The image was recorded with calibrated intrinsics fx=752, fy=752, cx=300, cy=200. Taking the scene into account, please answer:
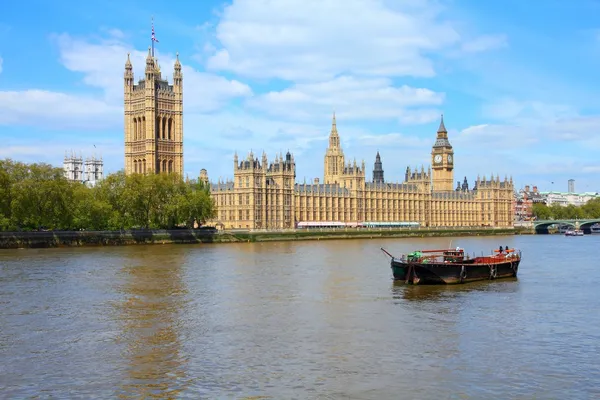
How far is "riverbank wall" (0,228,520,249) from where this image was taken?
74188 mm

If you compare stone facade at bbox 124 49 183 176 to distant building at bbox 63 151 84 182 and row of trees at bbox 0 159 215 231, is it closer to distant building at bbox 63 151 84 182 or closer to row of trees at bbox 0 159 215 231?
row of trees at bbox 0 159 215 231

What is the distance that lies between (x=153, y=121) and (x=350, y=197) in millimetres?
41079

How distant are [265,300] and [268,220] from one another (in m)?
84.8

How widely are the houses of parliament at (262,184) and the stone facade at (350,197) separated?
6.3 inches

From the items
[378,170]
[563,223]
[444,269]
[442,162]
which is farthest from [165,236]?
[442,162]

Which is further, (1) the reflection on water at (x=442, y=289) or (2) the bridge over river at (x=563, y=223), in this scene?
(2) the bridge over river at (x=563, y=223)

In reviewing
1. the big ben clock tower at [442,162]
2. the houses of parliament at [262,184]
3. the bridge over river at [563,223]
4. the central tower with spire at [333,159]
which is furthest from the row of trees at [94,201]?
the big ben clock tower at [442,162]

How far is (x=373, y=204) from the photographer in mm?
147625

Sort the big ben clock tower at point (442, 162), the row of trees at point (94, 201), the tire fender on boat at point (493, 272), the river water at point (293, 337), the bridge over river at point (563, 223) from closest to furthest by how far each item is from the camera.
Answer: the river water at point (293, 337)
the tire fender on boat at point (493, 272)
the row of trees at point (94, 201)
the bridge over river at point (563, 223)
the big ben clock tower at point (442, 162)

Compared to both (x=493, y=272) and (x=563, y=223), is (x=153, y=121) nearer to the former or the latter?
(x=493, y=272)

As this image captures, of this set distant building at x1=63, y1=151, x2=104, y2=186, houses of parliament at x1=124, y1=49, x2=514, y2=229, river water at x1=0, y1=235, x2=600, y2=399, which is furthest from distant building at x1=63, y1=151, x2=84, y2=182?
river water at x1=0, y1=235, x2=600, y2=399

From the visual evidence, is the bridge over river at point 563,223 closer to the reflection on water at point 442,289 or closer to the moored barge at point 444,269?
the moored barge at point 444,269

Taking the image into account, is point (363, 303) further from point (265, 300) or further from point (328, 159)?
point (328, 159)

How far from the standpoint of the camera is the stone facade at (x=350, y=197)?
119312 millimetres
